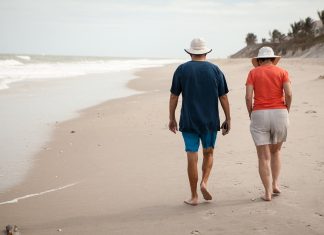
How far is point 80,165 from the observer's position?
629 cm

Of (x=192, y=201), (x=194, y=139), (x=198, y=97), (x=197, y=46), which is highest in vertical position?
(x=197, y=46)

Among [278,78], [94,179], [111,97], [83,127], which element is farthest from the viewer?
[111,97]

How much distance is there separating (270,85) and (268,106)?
0.73 feet

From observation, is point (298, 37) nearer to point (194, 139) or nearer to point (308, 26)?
point (308, 26)

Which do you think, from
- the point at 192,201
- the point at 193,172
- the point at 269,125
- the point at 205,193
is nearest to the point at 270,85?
the point at 269,125

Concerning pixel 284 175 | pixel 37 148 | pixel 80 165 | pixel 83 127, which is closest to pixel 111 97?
pixel 83 127

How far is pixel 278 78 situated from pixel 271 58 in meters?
0.24

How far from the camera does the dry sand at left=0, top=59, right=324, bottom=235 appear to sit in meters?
3.98

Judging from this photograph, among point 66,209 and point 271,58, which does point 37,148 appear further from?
point 271,58

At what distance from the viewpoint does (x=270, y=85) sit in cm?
443

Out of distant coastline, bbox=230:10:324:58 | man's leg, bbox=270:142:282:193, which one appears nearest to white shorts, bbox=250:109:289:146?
man's leg, bbox=270:142:282:193

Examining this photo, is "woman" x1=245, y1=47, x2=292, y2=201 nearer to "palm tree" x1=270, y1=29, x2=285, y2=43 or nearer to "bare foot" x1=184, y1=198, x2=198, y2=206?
"bare foot" x1=184, y1=198, x2=198, y2=206

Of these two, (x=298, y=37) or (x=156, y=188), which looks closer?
(x=156, y=188)

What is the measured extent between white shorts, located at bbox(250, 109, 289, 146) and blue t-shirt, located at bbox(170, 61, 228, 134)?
1.56 ft
